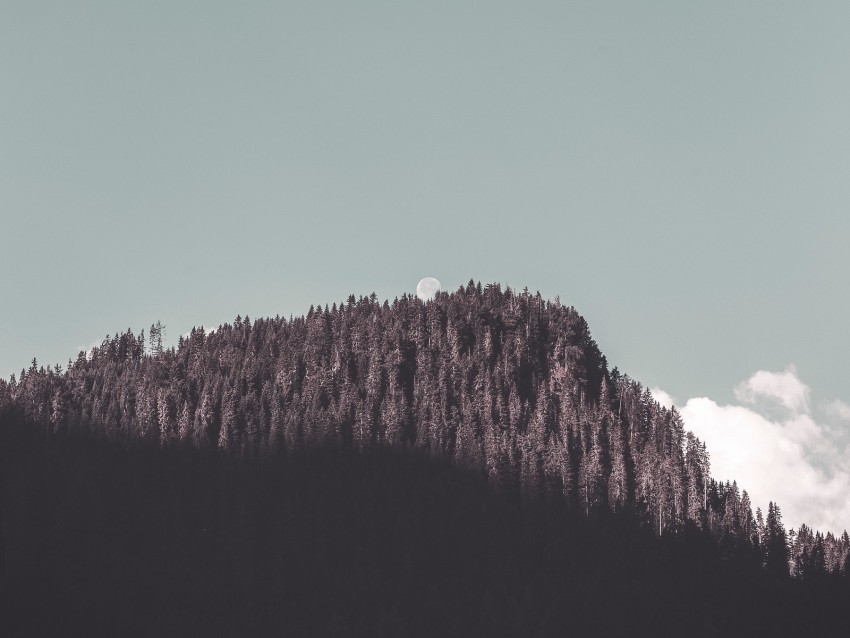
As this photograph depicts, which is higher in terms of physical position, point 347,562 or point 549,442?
point 549,442

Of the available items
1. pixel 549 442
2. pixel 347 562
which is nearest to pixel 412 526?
pixel 347 562

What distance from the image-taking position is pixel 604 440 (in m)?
180

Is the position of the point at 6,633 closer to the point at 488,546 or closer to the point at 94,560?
the point at 94,560

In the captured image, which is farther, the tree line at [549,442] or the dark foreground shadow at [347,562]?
the tree line at [549,442]

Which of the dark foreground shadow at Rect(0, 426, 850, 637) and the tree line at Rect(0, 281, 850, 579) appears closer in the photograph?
the dark foreground shadow at Rect(0, 426, 850, 637)

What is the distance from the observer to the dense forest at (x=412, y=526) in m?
145

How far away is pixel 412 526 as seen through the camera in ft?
528

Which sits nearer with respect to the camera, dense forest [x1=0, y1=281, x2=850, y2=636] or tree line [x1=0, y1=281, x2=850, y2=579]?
dense forest [x1=0, y1=281, x2=850, y2=636]

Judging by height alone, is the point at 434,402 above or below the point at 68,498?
above

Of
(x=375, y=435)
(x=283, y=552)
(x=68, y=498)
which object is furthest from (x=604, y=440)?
(x=68, y=498)

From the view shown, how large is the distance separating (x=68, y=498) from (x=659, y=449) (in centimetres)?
9992

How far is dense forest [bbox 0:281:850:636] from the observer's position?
145 m

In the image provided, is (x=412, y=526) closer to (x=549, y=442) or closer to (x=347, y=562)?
(x=347, y=562)

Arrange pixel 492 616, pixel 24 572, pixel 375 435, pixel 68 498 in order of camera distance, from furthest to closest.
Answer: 1. pixel 375 435
2. pixel 68 498
3. pixel 24 572
4. pixel 492 616
